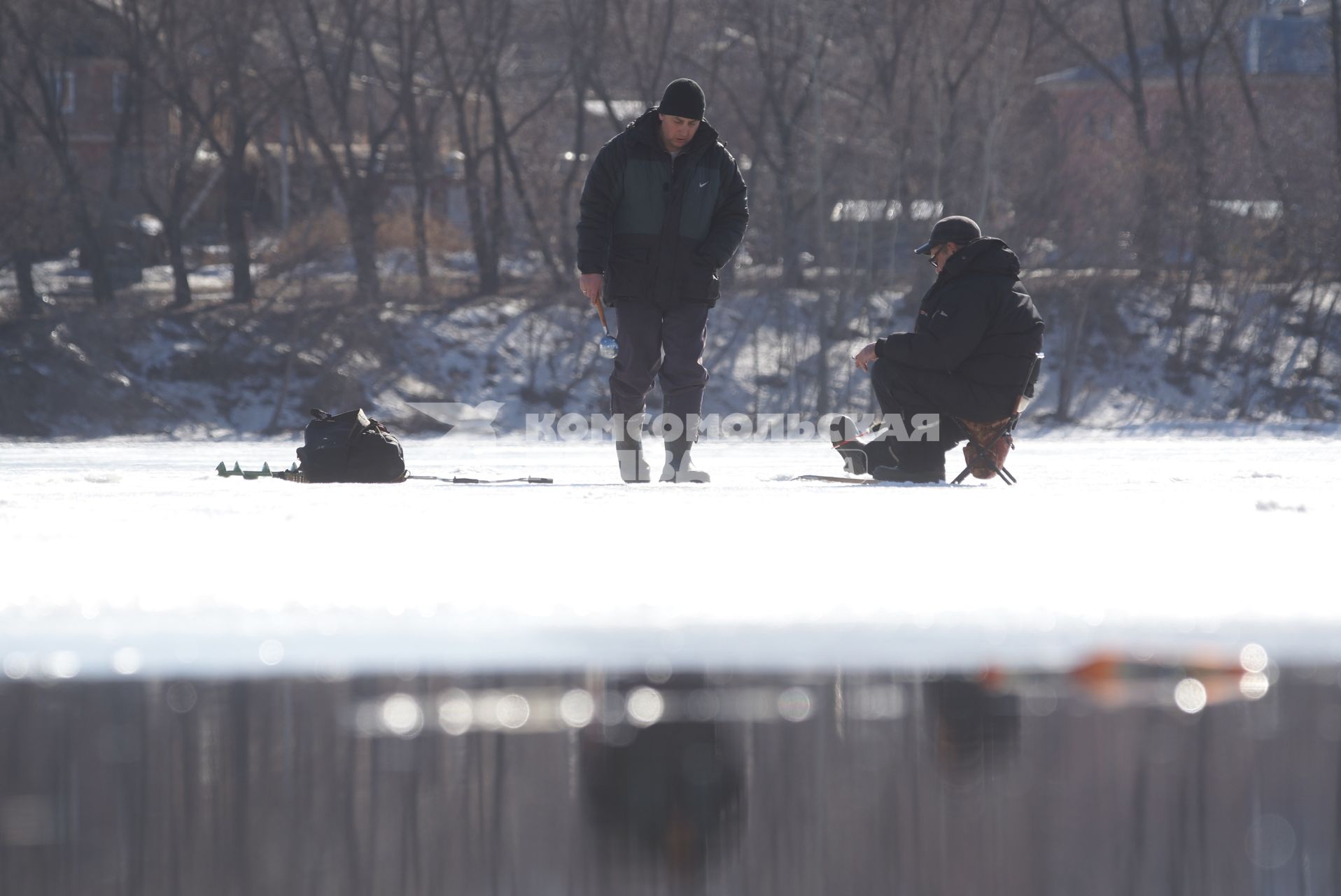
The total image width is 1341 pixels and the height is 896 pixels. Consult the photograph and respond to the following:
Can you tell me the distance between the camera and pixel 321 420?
8641mm

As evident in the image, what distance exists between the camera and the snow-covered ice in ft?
13.1

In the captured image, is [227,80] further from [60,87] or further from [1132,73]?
[1132,73]

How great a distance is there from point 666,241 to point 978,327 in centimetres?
144

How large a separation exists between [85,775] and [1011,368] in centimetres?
566

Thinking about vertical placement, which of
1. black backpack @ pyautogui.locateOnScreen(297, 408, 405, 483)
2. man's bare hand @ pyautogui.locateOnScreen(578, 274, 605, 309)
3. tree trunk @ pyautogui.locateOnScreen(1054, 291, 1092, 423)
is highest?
man's bare hand @ pyautogui.locateOnScreen(578, 274, 605, 309)

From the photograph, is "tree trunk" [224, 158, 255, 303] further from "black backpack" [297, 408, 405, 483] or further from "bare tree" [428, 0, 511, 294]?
"black backpack" [297, 408, 405, 483]

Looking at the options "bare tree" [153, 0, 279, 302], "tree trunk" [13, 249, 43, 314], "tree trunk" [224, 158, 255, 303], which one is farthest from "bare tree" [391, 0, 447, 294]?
"tree trunk" [13, 249, 43, 314]

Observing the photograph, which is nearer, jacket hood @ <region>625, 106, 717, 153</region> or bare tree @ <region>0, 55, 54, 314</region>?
jacket hood @ <region>625, 106, 717, 153</region>

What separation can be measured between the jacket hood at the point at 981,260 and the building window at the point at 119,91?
71.2ft

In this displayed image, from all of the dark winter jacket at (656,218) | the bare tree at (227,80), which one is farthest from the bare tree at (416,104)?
the dark winter jacket at (656,218)

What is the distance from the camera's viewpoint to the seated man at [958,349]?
7.89m

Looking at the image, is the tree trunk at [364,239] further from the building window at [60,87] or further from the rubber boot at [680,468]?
the rubber boot at [680,468]

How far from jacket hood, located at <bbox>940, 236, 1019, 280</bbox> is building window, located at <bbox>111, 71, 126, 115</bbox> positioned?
21707 mm

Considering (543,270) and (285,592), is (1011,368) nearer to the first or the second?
(285,592)
